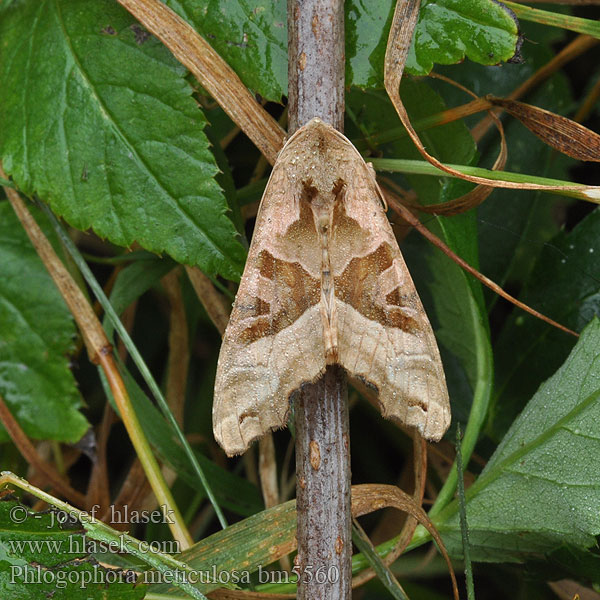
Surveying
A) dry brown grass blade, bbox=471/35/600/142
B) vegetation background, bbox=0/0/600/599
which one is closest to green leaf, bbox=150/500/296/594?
vegetation background, bbox=0/0/600/599

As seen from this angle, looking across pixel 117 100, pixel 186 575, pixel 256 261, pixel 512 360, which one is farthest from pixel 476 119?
pixel 186 575

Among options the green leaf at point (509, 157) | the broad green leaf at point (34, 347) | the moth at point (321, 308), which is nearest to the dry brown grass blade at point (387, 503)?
the moth at point (321, 308)

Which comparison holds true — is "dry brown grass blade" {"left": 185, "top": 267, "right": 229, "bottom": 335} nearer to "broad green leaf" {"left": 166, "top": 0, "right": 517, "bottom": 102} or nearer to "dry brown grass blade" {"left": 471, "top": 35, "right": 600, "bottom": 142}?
"broad green leaf" {"left": 166, "top": 0, "right": 517, "bottom": 102}

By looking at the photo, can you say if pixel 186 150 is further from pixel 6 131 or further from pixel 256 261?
pixel 6 131

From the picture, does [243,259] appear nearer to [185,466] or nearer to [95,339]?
[95,339]

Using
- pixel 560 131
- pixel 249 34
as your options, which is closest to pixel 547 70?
pixel 560 131
